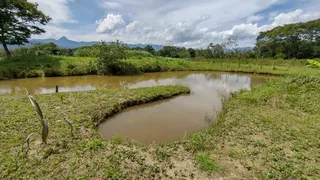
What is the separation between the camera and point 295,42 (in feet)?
120

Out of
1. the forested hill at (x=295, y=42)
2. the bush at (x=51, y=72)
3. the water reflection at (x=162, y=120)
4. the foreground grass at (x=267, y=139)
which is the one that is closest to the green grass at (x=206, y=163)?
the foreground grass at (x=267, y=139)

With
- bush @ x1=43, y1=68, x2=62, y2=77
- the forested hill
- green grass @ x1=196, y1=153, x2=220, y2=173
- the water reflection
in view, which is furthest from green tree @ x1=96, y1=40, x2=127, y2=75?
the forested hill

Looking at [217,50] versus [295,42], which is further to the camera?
[295,42]

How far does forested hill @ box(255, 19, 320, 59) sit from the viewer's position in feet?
115

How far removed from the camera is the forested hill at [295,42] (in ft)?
115

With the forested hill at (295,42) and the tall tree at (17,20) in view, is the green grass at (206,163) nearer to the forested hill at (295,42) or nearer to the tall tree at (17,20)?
the tall tree at (17,20)

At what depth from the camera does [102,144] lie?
445cm

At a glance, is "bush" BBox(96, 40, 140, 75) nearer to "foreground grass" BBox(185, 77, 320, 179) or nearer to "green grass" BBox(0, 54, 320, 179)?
"green grass" BBox(0, 54, 320, 179)

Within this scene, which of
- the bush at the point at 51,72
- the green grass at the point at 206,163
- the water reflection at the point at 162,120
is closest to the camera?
the green grass at the point at 206,163

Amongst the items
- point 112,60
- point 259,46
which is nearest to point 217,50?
point 259,46

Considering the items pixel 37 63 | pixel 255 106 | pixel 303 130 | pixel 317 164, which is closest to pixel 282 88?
pixel 255 106

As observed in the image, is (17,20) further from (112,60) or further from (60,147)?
(60,147)

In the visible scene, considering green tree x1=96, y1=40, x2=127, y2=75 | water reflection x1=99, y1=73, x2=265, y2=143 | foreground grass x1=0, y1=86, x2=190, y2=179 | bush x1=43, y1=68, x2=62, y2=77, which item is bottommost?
water reflection x1=99, y1=73, x2=265, y2=143

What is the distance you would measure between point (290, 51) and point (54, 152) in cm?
4400
